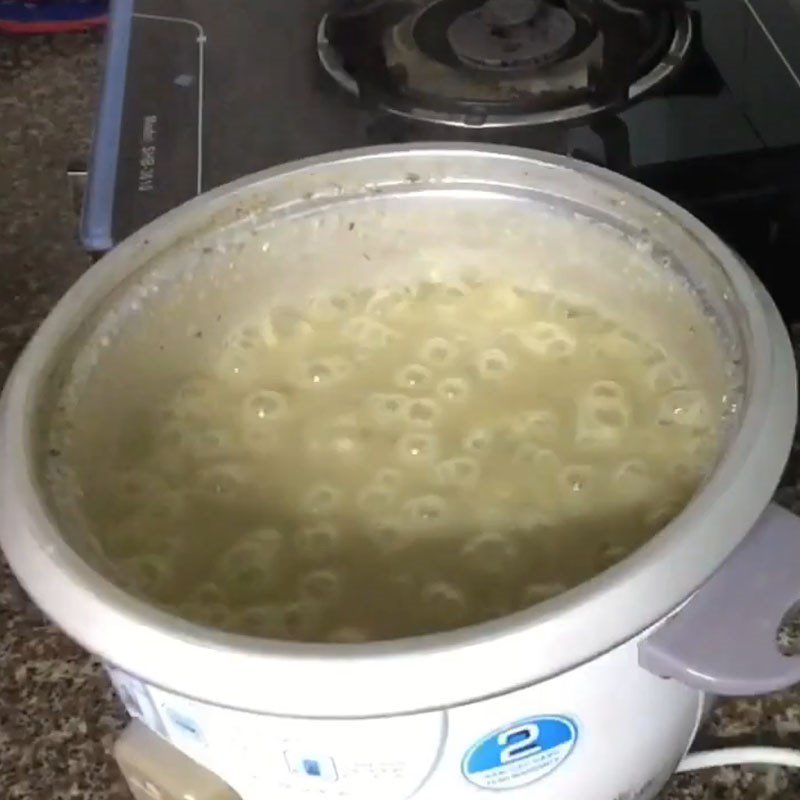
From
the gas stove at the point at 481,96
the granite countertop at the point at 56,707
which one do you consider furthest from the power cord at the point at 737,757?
the gas stove at the point at 481,96

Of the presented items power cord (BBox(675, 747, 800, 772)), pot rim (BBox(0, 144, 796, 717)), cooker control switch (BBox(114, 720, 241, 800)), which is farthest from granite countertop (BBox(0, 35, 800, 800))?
pot rim (BBox(0, 144, 796, 717))

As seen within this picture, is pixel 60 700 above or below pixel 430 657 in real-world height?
below

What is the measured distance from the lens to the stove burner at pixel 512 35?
78 centimetres

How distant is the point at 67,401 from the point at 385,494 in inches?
5.4

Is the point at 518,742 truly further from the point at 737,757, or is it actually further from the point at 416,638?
the point at 737,757

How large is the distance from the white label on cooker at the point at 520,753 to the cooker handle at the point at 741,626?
0.04m

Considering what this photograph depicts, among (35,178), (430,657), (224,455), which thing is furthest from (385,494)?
(35,178)

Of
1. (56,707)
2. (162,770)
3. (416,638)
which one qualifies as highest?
(416,638)

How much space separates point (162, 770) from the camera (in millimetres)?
476

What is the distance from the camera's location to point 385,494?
542 millimetres

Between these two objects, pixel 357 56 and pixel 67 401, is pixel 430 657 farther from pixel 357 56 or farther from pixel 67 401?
pixel 357 56

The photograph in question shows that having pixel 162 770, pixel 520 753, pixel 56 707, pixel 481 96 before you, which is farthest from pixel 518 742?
pixel 481 96

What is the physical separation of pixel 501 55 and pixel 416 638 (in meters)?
0.50

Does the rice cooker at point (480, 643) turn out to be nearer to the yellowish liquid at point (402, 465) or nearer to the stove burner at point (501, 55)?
the yellowish liquid at point (402, 465)
